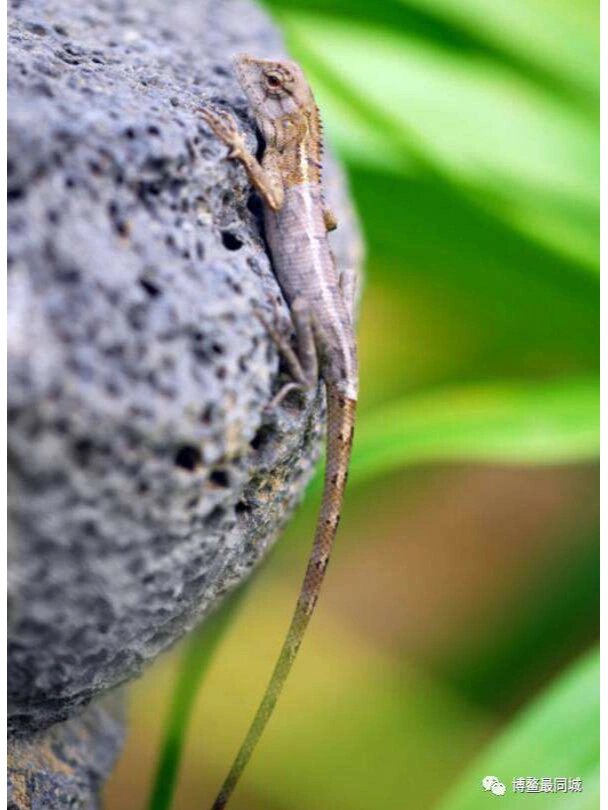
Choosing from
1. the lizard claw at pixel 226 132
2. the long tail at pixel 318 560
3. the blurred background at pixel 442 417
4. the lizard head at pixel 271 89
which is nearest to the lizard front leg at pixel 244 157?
the lizard claw at pixel 226 132

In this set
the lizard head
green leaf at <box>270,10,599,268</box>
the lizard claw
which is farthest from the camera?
green leaf at <box>270,10,599,268</box>

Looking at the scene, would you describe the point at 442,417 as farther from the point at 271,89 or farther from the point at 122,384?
the point at 122,384

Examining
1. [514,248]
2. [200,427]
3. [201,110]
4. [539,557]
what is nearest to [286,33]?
[514,248]

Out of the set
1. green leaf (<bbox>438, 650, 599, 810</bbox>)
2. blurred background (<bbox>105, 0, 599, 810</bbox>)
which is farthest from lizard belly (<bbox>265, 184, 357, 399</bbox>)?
green leaf (<bbox>438, 650, 599, 810</bbox>)

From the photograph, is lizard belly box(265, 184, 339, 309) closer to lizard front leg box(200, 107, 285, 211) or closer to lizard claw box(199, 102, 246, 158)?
lizard front leg box(200, 107, 285, 211)

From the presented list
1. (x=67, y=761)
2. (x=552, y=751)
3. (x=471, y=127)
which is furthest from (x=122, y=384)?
(x=471, y=127)

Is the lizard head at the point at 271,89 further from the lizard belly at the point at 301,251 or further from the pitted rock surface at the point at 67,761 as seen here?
the pitted rock surface at the point at 67,761
